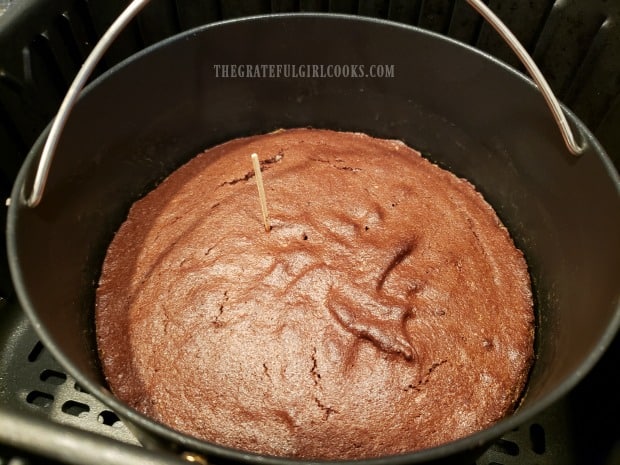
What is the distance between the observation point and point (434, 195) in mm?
1860

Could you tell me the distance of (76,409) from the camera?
166cm

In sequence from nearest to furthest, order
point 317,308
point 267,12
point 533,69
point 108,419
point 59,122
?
1. point 59,122
2. point 533,69
3. point 317,308
4. point 108,419
5. point 267,12

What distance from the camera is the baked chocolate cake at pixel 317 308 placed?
4.57ft

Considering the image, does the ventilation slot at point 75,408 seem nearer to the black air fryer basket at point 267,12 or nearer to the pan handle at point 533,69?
the black air fryer basket at point 267,12

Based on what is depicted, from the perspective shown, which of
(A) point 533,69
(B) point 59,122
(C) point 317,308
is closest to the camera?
(B) point 59,122

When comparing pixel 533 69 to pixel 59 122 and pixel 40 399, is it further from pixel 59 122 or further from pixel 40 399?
pixel 40 399

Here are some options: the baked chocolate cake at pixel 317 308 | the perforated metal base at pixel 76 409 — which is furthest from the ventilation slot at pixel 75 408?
the baked chocolate cake at pixel 317 308

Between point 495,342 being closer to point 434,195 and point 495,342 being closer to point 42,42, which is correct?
point 434,195

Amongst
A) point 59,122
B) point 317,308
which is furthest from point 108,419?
point 59,122

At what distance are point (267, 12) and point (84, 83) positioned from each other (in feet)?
3.06

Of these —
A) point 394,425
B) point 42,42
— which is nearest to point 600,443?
point 394,425

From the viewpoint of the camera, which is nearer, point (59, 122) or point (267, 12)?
point (59, 122)

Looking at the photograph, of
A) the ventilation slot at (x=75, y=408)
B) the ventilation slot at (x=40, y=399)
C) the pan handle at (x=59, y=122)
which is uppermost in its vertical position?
the pan handle at (x=59, y=122)

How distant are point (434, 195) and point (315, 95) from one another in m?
0.57
